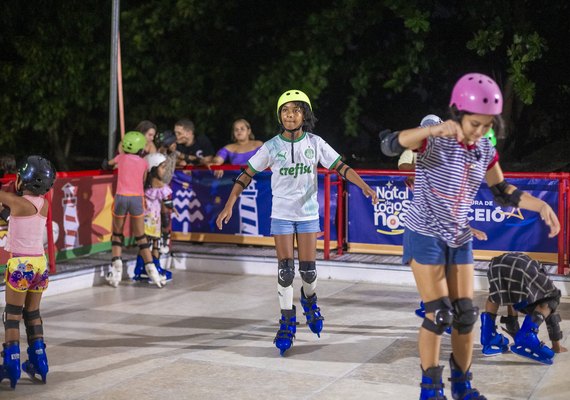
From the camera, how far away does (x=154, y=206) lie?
10531 millimetres

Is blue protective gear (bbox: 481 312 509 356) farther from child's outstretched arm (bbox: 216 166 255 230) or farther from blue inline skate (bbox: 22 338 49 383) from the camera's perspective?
blue inline skate (bbox: 22 338 49 383)

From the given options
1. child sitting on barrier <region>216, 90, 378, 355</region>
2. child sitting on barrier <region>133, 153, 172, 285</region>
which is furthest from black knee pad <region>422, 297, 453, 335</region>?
child sitting on barrier <region>133, 153, 172, 285</region>

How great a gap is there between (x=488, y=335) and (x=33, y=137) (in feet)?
59.9

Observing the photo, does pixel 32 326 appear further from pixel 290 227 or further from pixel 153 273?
pixel 153 273

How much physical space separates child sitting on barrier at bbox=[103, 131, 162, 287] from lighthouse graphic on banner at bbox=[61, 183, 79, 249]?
2.14 ft

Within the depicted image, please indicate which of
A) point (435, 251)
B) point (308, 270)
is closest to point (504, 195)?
point (435, 251)

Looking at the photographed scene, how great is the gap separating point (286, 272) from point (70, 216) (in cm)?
409

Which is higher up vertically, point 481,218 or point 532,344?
point 481,218

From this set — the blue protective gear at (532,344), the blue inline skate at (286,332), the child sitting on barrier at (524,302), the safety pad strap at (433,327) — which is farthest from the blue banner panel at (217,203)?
the safety pad strap at (433,327)

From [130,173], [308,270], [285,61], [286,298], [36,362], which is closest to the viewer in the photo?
[36,362]

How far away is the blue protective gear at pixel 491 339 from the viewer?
6973mm

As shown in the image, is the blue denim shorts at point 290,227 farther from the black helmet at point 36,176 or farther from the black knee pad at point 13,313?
the black knee pad at point 13,313

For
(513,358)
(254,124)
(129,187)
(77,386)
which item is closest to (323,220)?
(129,187)

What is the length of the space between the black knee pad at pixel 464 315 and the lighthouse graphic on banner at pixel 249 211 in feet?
20.5
